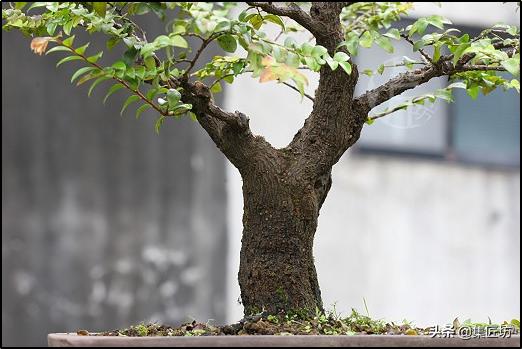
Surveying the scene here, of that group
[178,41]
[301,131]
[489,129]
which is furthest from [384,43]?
[489,129]

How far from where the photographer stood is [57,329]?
3.59 metres

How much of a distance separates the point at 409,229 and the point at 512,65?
Answer: 2.87m

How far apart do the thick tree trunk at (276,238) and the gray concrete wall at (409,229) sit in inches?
89.3

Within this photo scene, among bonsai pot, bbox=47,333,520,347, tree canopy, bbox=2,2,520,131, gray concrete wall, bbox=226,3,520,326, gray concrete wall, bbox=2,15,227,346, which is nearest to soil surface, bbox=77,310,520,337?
bonsai pot, bbox=47,333,520,347

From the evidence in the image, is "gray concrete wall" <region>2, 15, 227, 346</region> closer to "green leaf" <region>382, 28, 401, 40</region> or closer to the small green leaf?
the small green leaf

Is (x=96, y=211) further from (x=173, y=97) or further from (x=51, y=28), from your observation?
(x=173, y=97)

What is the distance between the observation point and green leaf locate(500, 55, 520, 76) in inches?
52.1

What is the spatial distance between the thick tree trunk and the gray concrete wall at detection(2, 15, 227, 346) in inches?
84.8

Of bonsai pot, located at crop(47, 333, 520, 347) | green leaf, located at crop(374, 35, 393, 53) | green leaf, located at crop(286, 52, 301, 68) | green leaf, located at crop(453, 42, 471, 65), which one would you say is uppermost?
green leaf, located at crop(374, 35, 393, 53)

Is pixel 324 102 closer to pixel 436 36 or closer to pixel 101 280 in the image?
pixel 436 36

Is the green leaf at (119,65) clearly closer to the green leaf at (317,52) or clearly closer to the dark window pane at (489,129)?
the green leaf at (317,52)

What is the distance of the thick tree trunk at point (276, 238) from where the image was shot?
1.58m

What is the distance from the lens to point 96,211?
370 centimetres

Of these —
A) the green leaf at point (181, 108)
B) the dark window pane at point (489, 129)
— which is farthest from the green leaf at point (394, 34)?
the dark window pane at point (489, 129)
